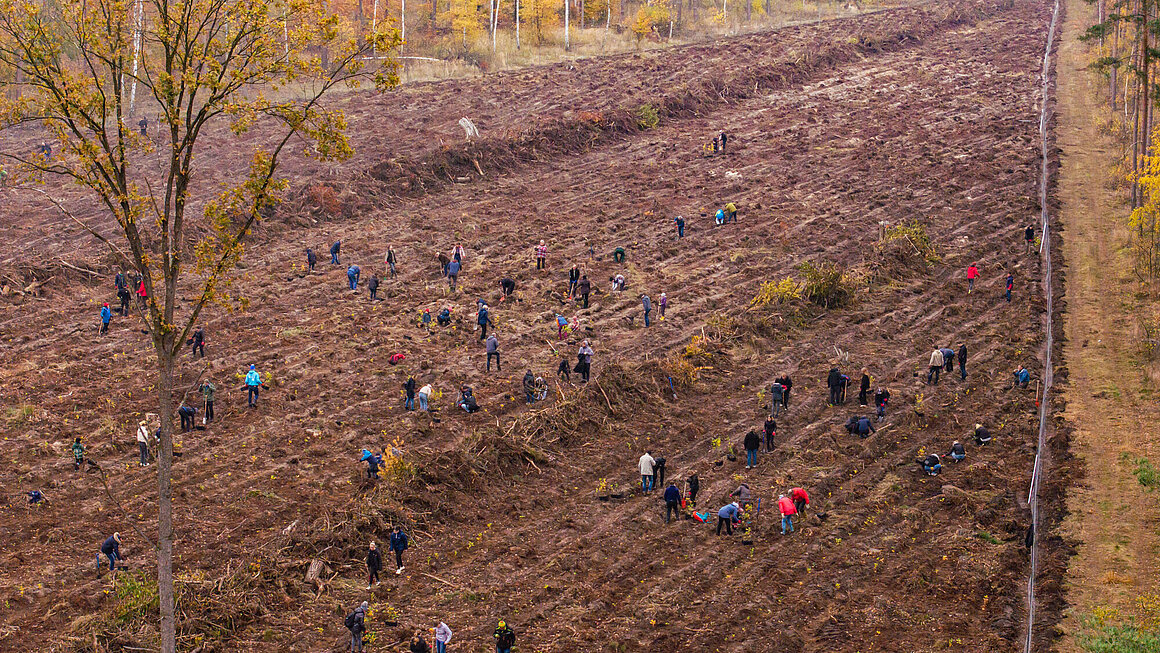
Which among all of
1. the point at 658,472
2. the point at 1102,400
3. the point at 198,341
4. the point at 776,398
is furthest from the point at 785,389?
the point at 198,341

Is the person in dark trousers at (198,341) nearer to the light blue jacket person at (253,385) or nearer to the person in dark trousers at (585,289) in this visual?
the light blue jacket person at (253,385)

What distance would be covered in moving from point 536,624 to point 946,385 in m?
16.8

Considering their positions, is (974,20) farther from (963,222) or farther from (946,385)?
(946,385)

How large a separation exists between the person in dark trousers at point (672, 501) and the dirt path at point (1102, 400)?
9.11m

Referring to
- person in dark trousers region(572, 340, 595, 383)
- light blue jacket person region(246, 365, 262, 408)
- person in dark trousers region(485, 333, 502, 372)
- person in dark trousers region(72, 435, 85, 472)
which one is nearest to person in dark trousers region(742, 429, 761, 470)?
person in dark trousers region(572, 340, 595, 383)

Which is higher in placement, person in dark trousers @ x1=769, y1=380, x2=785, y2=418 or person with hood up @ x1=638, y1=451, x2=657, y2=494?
person in dark trousers @ x1=769, y1=380, x2=785, y2=418

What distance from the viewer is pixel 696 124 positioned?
2359 inches

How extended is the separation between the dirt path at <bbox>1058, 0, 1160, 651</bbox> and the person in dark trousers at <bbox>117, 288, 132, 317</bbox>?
105ft

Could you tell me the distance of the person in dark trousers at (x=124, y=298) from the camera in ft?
122

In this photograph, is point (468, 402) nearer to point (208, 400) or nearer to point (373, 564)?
point (208, 400)

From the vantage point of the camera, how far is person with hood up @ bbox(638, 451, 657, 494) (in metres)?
26.7

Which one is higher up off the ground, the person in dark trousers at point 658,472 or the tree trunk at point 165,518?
the tree trunk at point 165,518

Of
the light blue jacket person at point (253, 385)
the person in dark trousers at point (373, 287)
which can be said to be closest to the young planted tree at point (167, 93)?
the light blue jacket person at point (253, 385)

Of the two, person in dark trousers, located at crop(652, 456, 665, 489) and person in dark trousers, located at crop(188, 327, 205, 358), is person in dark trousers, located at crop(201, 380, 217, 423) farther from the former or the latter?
person in dark trousers, located at crop(652, 456, 665, 489)
